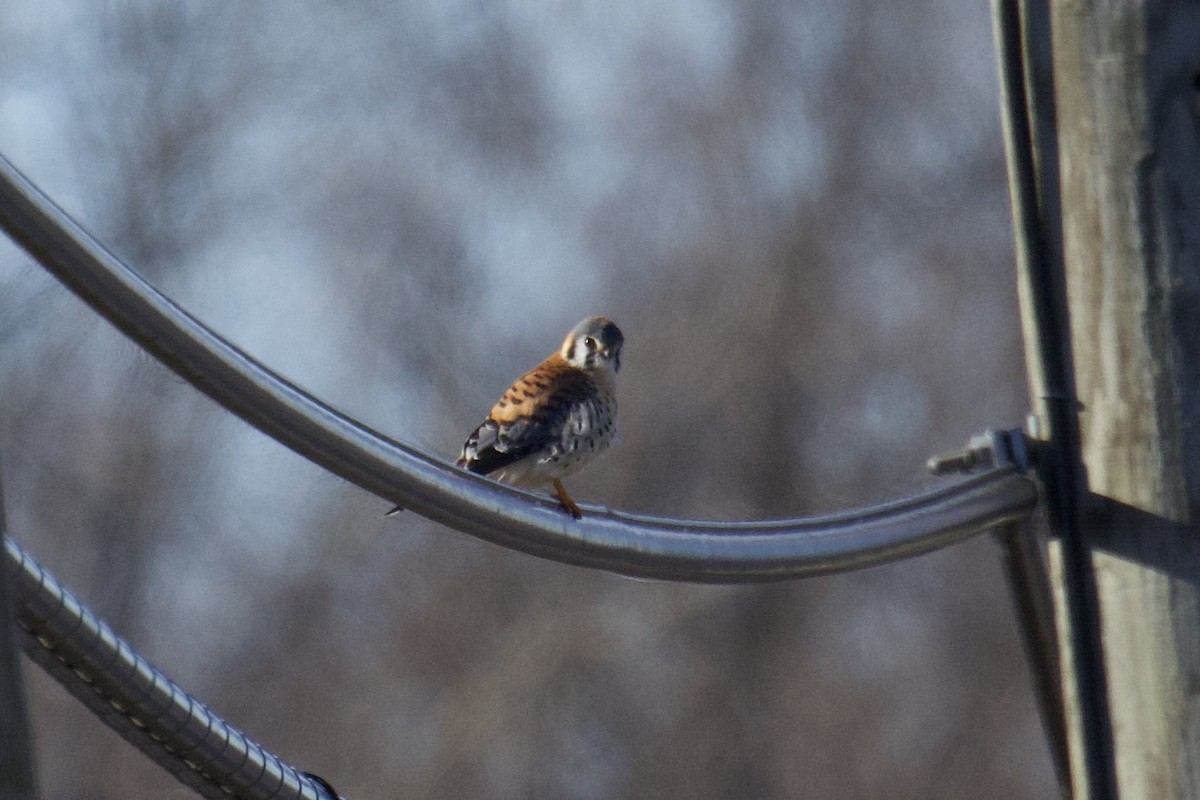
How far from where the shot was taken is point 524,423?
4.43 m

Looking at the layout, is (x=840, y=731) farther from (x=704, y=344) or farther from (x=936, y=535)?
(x=936, y=535)

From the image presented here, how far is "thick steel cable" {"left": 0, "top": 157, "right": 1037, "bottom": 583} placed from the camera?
1.38 meters

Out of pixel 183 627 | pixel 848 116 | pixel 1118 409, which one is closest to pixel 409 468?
pixel 1118 409

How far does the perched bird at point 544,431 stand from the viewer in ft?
14.3

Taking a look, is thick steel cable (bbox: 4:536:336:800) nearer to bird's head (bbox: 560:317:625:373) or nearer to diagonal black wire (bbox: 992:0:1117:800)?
diagonal black wire (bbox: 992:0:1117:800)

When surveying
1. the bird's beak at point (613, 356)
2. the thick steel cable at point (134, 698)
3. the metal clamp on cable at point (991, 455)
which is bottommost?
the thick steel cable at point (134, 698)

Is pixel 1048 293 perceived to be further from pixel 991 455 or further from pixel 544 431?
pixel 544 431

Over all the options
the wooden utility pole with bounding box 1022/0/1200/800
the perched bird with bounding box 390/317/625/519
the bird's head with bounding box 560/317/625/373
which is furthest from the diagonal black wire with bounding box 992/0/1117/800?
the bird's head with bounding box 560/317/625/373

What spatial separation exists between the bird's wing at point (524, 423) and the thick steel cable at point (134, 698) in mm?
2797

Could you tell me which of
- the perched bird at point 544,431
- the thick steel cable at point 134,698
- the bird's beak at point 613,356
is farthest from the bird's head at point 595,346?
the thick steel cable at point 134,698

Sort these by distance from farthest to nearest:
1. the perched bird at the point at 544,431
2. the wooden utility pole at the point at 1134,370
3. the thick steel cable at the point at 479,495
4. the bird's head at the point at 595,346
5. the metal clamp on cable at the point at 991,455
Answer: the bird's head at the point at 595,346 < the perched bird at the point at 544,431 < the metal clamp on cable at the point at 991,455 < the wooden utility pole at the point at 1134,370 < the thick steel cable at the point at 479,495

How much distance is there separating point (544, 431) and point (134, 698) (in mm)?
2938

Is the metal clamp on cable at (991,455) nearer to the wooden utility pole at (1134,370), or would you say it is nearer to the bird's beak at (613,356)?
the wooden utility pole at (1134,370)

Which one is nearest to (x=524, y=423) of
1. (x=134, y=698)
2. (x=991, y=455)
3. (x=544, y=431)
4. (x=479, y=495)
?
(x=544, y=431)
